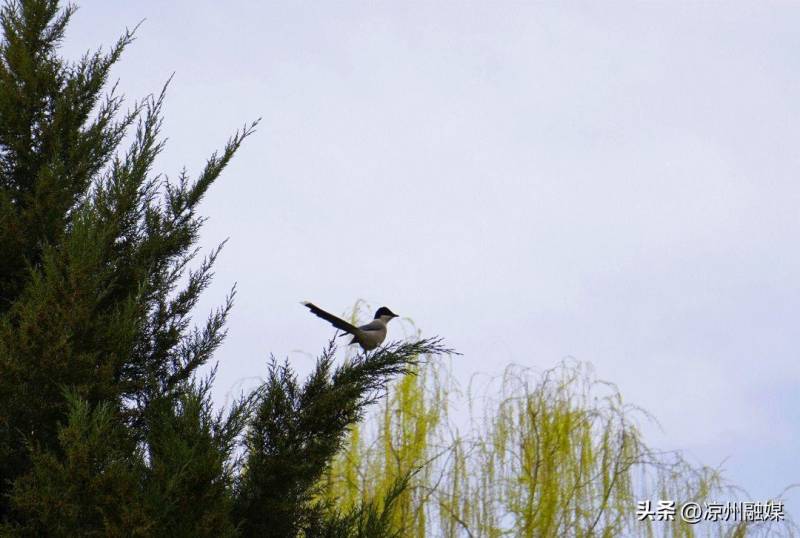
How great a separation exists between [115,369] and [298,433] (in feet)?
4.00

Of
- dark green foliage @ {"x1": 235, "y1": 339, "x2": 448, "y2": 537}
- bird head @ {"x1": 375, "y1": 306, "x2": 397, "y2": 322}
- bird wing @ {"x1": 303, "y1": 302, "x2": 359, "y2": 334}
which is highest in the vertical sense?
bird head @ {"x1": 375, "y1": 306, "x2": 397, "y2": 322}

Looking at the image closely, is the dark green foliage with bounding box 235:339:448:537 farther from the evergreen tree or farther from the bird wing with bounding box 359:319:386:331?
the bird wing with bounding box 359:319:386:331

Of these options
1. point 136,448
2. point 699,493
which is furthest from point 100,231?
point 699,493

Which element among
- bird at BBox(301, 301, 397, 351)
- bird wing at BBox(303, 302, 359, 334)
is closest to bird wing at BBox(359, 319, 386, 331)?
bird at BBox(301, 301, 397, 351)

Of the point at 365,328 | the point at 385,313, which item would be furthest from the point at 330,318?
the point at 385,313

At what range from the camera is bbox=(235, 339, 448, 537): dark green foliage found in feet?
17.5

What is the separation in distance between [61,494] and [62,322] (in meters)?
1.00

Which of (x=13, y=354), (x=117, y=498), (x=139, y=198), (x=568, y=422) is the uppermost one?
(x=139, y=198)

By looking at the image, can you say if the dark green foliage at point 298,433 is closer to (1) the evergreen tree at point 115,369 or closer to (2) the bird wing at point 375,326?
(1) the evergreen tree at point 115,369

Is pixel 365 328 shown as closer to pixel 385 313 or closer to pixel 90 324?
pixel 385 313

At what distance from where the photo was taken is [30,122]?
6816mm

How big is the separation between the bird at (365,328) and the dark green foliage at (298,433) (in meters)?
0.52

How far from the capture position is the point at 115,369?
5.66 metres

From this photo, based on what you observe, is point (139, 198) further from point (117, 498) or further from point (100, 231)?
point (117, 498)
